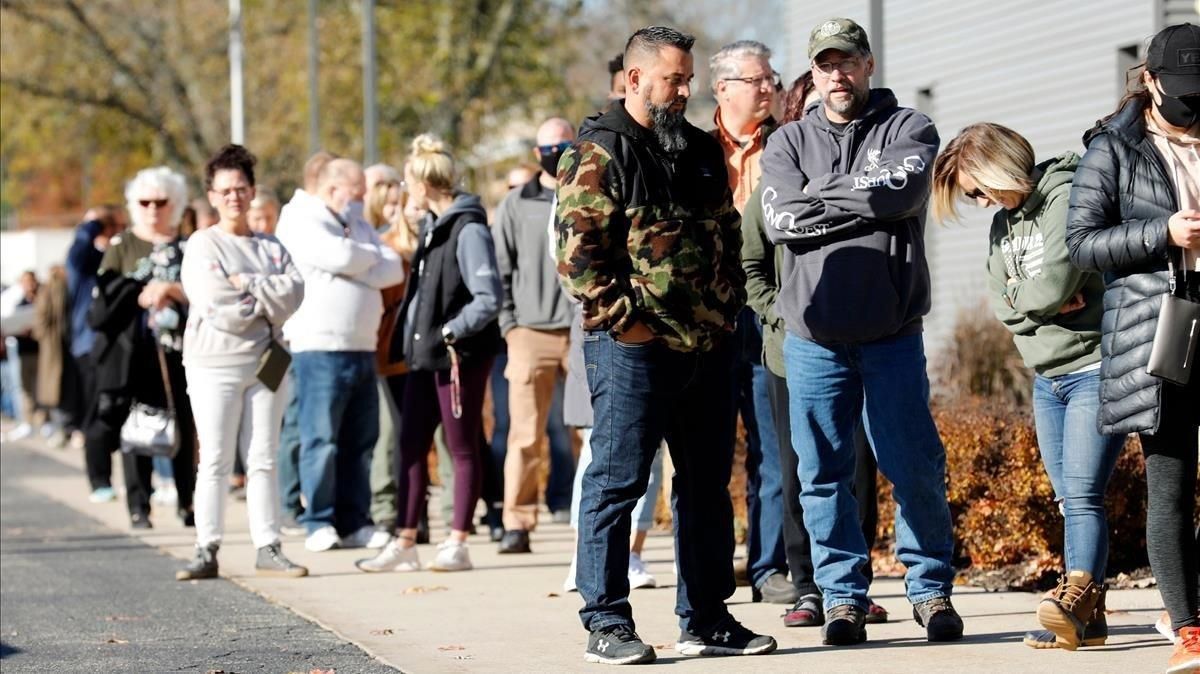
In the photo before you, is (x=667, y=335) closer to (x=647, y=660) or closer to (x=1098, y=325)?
(x=647, y=660)

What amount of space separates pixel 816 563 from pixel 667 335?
109cm

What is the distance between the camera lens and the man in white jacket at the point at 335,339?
36.1 feet

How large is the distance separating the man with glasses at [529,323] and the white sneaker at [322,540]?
98cm

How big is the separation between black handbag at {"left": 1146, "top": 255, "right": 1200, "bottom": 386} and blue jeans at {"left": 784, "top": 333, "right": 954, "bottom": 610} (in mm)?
1122

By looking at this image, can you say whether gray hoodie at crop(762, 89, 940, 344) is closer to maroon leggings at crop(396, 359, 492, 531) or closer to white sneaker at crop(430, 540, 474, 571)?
maroon leggings at crop(396, 359, 492, 531)

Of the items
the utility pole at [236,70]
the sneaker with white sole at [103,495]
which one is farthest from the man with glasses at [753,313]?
the utility pole at [236,70]

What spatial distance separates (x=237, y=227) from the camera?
1018 cm

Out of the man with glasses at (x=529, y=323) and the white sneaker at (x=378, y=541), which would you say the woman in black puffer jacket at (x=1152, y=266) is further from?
the white sneaker at (x=378, y=541)

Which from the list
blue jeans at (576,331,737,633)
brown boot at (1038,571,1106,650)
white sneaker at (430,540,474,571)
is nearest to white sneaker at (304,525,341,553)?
white sneaker at (430,540,474,571)

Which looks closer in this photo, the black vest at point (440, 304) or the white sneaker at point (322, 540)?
the black vest at point (440, 304)

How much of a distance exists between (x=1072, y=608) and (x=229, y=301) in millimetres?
4791

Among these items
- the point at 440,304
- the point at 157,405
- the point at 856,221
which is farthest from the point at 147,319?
the point at 856,221

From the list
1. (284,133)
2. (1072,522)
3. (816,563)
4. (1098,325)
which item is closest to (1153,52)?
(1098,325)

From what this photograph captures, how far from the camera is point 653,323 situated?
675 cm
